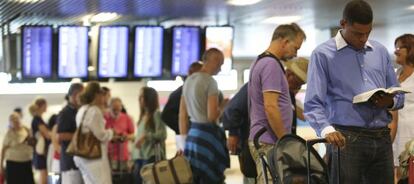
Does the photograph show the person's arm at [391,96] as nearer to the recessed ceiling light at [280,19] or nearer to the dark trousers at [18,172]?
the recessed ceiling light at [280,19]

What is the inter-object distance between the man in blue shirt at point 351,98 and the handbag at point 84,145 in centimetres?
346

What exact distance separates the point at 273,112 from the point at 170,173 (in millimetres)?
1816

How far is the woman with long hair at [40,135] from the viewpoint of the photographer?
9.73 m

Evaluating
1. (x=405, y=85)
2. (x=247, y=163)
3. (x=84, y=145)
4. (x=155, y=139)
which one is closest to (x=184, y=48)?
(x=155, y=139)

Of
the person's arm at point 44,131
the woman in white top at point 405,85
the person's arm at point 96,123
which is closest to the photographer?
the woman in white top at point 405,85

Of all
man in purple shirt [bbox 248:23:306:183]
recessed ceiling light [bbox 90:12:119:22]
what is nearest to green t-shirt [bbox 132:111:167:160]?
recessed ceiling light [bbox 90:12:119:22]

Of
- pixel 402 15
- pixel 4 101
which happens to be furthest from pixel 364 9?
pixel 4 101

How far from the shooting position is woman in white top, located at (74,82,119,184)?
21.3 feet

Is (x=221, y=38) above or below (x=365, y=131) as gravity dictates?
above

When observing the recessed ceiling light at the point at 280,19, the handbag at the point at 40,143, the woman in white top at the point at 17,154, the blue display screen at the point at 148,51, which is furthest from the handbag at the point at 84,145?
the recessed ceiling light at the point at 280,19

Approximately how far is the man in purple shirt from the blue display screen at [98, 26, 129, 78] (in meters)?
4.02

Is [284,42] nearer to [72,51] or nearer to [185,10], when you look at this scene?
[185,10]

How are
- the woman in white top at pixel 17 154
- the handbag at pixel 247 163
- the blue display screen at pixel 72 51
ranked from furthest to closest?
the woman in white top at pixel 17 154
the blue display screen at pixel 72 51
the handbag at pixel 247 163

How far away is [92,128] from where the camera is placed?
653 cm
